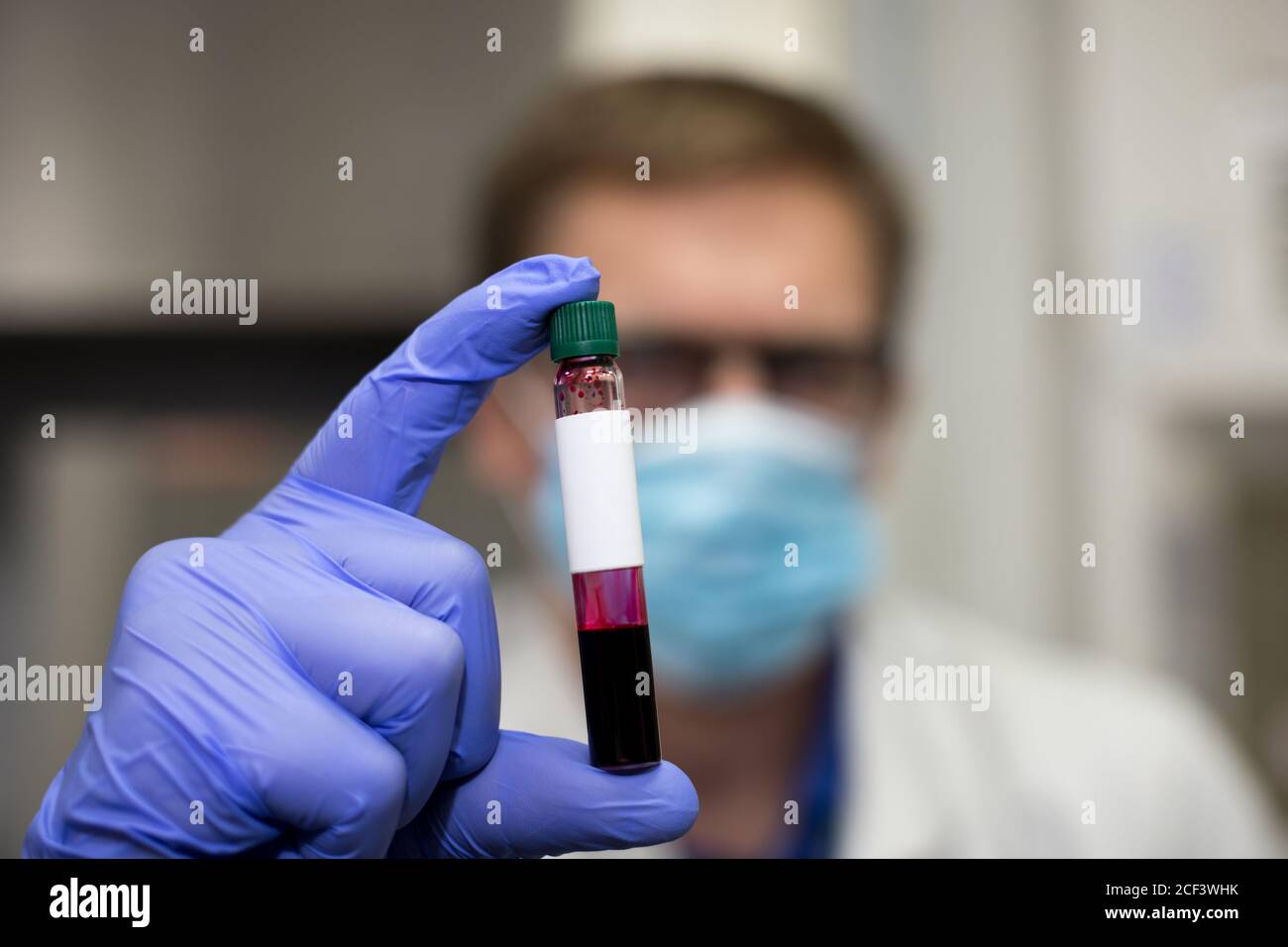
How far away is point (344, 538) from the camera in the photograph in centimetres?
58

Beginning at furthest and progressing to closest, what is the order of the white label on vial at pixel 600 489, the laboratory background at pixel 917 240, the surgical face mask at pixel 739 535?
the laboratory background at pixel 917 240 < the surgical face mask at pixel 739 535 < the white label on vial at pixel 600 489

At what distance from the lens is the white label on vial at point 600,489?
513mm

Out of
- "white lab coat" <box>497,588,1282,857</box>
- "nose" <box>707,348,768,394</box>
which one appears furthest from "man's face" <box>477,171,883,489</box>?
"white lab coat" <box>497,588,1282,857</box>

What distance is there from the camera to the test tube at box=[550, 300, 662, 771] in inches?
20.2

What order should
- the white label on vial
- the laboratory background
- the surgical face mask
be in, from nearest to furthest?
the white label on vial < the surgical face mask < the laboratory background

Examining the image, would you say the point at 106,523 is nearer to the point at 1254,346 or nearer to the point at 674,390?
the point at 674,390

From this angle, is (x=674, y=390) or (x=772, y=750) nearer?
(x=674, y=390)

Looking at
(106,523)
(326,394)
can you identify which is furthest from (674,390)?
(106,523)

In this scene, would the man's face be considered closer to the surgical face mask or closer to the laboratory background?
the surgical face mask

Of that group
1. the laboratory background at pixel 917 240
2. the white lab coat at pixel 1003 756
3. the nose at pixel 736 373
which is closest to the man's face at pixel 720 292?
the nose at pixel 736 373

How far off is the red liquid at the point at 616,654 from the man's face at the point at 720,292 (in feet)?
1.93

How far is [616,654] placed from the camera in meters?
0.52

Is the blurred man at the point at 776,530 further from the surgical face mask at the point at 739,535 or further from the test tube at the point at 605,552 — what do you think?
the test tube at the point at 605,552
